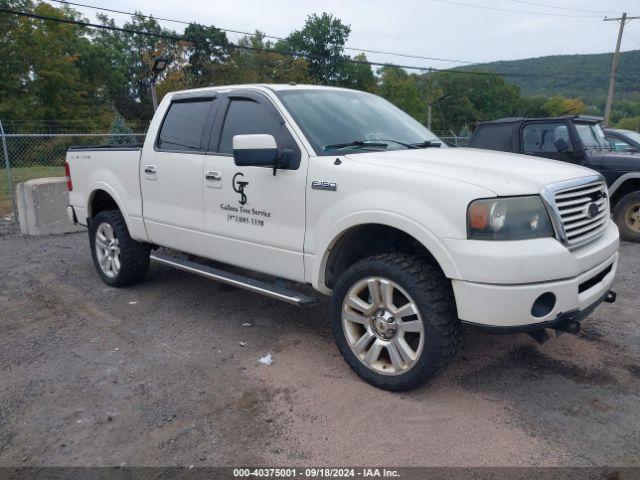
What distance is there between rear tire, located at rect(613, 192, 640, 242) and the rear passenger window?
6.64 meters

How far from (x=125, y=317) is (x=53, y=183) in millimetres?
5353

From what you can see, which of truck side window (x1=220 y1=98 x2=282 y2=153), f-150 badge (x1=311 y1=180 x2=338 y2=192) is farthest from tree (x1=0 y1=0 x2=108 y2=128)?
f-150 badge (x1=311 y1=180 x2=338 y2=192)


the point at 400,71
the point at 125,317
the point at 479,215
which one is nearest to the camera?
the point at 479,215

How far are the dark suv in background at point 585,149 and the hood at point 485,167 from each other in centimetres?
500

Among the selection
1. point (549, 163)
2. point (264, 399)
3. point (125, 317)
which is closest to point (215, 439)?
point (264, 399)

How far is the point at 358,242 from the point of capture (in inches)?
152

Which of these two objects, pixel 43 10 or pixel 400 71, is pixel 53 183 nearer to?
pixel 43 10

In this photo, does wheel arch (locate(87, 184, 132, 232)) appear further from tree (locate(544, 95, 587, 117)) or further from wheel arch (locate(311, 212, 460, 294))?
tree (locate(544, 95, 587, 117))

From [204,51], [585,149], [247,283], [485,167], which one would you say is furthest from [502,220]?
[204,51]

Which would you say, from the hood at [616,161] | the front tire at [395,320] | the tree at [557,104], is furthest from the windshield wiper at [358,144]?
the tree at [557,104]

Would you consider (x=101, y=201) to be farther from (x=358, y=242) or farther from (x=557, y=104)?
(x=557, y=104)

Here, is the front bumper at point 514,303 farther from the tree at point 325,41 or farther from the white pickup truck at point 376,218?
the tree at point 325,41

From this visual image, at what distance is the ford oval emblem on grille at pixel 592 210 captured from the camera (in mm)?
3462

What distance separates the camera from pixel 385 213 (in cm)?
332
